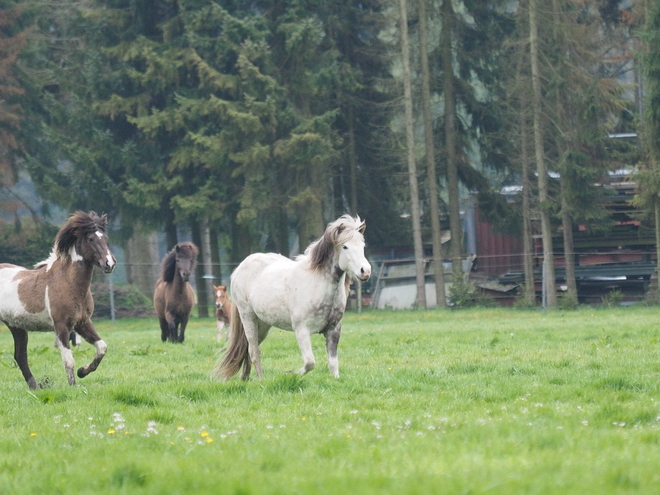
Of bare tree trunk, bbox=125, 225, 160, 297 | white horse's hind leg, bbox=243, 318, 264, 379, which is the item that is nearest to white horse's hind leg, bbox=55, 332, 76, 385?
white horse's hind leg, bbox=243, 318, 264, 379

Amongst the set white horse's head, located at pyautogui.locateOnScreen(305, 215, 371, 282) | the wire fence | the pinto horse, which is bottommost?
the wire fence

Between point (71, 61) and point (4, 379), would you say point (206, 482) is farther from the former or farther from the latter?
point (71, 61)

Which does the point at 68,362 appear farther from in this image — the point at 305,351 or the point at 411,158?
the point at 411,158

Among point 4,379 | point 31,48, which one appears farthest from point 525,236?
point 4,379

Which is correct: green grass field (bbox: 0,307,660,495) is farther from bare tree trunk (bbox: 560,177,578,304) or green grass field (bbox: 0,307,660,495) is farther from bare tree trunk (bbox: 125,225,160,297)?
bare tree trunk (bbox: 125,225,160,297)

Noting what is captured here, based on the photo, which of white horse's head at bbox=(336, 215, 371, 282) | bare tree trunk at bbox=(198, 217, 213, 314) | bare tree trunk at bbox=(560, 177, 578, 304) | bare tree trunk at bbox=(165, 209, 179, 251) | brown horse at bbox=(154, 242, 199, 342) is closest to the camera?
white horse's head at bbox=(336, 215, 371, 282)

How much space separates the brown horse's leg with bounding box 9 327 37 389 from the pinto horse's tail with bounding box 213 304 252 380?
2.15 meters

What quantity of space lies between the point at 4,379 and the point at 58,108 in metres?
25.6

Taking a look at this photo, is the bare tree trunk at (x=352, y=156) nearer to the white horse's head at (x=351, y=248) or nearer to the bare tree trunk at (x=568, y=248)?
the bare tree trunk at (x=568, y=248)

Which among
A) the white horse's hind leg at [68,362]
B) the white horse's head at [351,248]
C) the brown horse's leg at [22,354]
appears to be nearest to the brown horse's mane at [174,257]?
the brown horse's leg at [22,354]

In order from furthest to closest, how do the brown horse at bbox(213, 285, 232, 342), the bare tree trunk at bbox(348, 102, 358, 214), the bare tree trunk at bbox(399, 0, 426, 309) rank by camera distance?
the bare tree trunk at bbox(348, 102, 358, 214) < the bare tree trunk at bbox(399, 0, 426, 309) < the brown horse at bbox(213, 285, 232, 342)

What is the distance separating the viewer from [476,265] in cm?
3844

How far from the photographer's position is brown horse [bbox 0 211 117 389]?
1048 centimetres

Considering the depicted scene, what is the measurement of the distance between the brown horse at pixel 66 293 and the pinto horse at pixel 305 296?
5.35 ft
